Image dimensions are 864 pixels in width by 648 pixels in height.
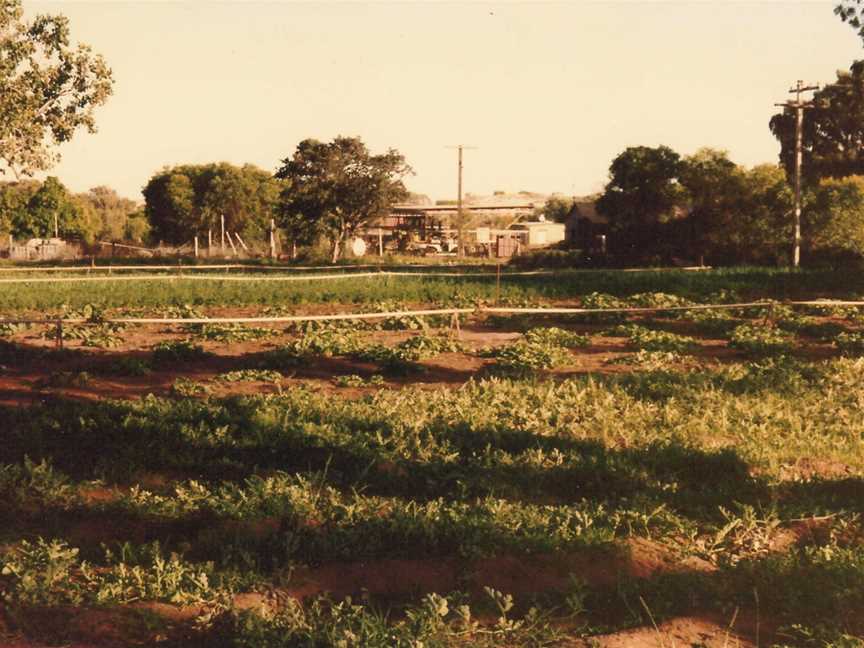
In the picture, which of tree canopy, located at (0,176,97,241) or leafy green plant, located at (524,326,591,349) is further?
tree canopy, located at (0,176,97,241)

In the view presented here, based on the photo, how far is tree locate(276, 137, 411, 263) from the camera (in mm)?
50094

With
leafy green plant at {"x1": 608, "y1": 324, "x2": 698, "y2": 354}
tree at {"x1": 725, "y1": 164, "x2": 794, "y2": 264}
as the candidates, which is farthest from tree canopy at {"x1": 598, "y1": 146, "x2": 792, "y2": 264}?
leafy green plant at {"x1": 608, "y1": 324, "x2": 698, "y2": 354}

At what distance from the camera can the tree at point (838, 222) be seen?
3762cm

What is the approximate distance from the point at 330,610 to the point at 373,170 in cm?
4721

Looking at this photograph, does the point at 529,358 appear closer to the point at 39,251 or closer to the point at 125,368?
the point at 125,368

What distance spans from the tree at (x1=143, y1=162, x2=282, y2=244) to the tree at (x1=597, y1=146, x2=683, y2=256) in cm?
3203

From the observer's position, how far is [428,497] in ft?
20.5

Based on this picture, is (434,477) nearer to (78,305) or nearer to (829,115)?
(78,305)

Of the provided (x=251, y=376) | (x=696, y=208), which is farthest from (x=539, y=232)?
(x=251, y=376)

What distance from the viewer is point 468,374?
11477 mm

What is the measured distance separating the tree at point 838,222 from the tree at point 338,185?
2293 centimetres

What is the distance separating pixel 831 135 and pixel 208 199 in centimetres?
4643

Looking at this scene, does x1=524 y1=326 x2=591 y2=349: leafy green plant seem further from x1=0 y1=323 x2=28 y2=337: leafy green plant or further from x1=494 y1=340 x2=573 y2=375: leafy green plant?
x1=0 y1=323 x2=28 y2=337: leafy green plant

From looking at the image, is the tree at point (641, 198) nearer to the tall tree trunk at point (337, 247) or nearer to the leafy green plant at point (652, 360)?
the tall tree trunk at point (337, 247)
